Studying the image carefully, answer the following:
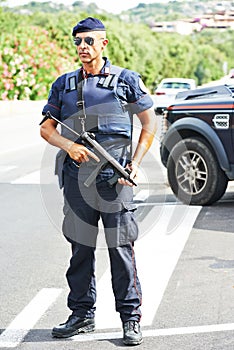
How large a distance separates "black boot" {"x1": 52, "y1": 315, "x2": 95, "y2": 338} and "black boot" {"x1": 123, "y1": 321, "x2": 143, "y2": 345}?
0.32 m

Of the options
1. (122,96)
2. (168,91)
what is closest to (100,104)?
(122,96)

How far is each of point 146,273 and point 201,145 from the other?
11.9 ft

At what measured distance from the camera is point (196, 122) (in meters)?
10.7

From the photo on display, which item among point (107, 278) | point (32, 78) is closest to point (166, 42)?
point (32, 78)

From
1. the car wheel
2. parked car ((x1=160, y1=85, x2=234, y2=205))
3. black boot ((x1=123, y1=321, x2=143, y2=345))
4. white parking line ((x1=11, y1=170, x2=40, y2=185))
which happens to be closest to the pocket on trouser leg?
black boot ((x1=123, y1=321, x2=143, y2=345))

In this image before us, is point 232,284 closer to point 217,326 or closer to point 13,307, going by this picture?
point 217,326

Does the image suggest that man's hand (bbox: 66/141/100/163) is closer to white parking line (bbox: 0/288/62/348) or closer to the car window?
white parking line (bbox: 0/288/62/348)

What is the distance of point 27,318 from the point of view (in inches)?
237

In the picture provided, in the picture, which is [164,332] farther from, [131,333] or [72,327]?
[72,327]

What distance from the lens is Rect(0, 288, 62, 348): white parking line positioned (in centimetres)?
554

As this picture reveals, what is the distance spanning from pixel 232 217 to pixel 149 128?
449 cm

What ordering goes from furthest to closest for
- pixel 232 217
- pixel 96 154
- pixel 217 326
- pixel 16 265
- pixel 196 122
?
pixel 196 122
pixel 232 217
pixel 16 265
pixel 217 326
pixel 96 154

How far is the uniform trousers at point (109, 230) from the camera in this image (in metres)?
5.43

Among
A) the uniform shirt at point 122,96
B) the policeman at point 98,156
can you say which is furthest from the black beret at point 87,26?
the uniform shirt at point 122,96
